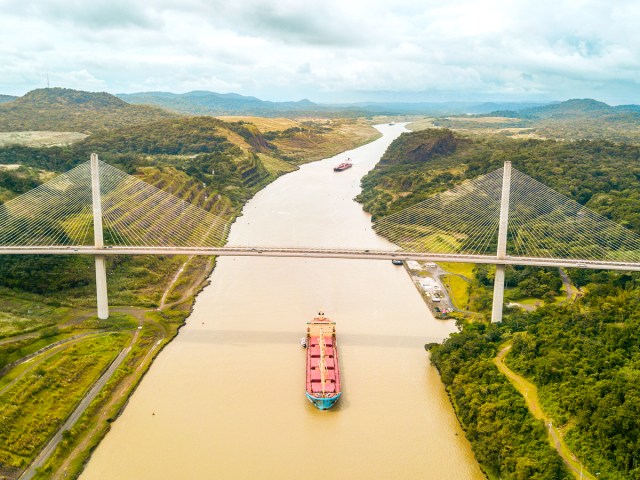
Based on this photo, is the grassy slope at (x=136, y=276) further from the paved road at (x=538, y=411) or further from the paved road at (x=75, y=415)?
the paved road at (x=538, y=411)

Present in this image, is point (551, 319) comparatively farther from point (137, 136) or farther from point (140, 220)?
point (137, 136)

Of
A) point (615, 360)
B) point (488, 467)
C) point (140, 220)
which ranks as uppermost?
point (140, 220)

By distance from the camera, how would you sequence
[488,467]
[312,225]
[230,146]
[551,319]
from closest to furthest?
[488,467] < [551,319] < [312,225] < [230,146]

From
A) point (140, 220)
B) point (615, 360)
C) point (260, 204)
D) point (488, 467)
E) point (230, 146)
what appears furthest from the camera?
point (230, 146)

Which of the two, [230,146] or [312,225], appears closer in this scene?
[312,225]

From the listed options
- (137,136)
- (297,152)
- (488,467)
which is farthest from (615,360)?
(297,152)

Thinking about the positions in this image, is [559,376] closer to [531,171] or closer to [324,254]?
[324,254]

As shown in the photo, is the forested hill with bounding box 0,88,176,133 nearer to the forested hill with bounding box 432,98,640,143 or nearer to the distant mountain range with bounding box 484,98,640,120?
the forested hill with bounding box 432,98,640,143

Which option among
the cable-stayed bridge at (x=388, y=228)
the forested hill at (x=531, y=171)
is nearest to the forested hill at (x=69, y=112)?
the forested hill at (x=531, y=171)
